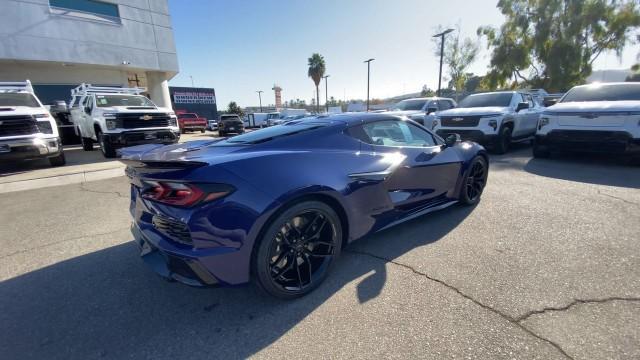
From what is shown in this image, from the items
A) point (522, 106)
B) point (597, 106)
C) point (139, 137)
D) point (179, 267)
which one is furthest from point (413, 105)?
point (179, 267)

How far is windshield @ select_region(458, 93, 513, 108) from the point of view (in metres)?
8.35

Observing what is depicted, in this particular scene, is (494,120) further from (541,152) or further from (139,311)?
(139,311)

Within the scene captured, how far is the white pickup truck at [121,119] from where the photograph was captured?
26.9ft

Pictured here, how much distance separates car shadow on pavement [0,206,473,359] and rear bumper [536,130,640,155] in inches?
219

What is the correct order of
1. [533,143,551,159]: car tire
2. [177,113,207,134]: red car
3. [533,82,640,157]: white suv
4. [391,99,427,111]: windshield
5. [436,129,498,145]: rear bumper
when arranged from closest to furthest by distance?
[533,82,640,157]: white suv, [533,143,551,159]: car tire, [436,129,498,145]: rear bumper, [391,99,427,111]: windshield, [177,113,207,134]: red car

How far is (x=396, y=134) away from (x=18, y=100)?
32.5 ft

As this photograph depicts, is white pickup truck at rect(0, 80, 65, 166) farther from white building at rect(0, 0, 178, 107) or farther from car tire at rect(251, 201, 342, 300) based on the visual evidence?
white building at rect(0, 0, 178, 107)

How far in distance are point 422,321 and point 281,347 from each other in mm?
918

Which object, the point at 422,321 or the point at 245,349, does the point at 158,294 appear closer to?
the point at 245,349

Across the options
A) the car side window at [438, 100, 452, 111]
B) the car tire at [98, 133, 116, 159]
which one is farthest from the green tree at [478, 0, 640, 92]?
the car tire at [98, 133, 116, 159]

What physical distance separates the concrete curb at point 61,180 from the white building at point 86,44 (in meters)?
12.5

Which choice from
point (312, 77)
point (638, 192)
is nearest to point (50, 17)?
point (638, 192)

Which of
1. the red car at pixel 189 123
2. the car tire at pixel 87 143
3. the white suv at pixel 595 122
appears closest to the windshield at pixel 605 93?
the white suv at pixel 595 122

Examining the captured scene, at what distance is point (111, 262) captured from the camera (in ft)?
9.19
